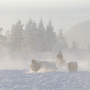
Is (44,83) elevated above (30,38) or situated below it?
below

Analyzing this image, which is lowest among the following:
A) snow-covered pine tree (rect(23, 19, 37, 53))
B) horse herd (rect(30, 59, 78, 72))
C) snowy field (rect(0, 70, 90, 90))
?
snowy field (rect(0, 70, 90, 90))

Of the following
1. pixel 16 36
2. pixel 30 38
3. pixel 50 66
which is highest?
pixel 16 36

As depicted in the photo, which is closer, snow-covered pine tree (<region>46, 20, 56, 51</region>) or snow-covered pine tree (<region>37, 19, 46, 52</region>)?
snow-covered pine tree (<region>37, 19, 46, 52</region>)

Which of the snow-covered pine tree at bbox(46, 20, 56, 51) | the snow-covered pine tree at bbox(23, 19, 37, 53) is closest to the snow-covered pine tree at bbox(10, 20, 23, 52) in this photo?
the snow-covered pine tree at bbox(23, 19, 37, 53)

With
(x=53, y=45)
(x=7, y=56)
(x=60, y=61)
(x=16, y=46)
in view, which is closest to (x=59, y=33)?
(x=53, y=45)

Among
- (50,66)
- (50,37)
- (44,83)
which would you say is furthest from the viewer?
(50,37)

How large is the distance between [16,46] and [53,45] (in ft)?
34.3

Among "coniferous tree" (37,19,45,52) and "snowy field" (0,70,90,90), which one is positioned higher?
"coniferous tree" (37,19,45,52)

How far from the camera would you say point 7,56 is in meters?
58.2

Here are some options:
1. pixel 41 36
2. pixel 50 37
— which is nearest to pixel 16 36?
pixel 41 36

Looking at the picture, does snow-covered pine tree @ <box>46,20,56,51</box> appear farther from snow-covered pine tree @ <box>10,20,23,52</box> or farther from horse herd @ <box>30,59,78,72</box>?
horse herd @ <box>30,59,78,72</box>

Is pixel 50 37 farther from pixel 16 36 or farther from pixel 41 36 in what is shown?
pixel 16 36

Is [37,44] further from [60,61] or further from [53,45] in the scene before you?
[60,61]

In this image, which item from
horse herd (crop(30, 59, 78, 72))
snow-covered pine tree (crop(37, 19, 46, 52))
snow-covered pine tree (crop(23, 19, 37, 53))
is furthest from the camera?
snow-covered pine tree (crop(37, 19, 46, 52))
